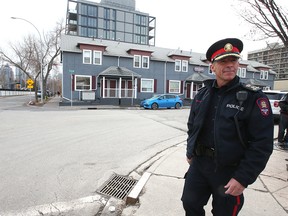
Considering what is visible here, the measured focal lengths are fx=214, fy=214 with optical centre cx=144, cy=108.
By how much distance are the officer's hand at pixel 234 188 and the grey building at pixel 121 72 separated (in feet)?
68.5

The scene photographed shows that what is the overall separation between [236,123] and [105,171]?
3.40m

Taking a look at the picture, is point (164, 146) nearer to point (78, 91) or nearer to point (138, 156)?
point (138, 156)

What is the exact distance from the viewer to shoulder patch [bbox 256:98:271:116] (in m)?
1.81

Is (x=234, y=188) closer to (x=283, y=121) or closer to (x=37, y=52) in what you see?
(x=283, y=121)

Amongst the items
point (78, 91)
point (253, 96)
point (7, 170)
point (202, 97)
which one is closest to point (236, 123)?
point (253, 96)

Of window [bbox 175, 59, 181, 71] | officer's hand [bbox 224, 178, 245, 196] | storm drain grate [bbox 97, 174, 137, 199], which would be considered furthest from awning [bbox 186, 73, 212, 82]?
officer's hand [bbox 224, 178, 245, 196]

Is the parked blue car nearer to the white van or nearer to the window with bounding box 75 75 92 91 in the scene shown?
the window with bounding box 75 75 92 91

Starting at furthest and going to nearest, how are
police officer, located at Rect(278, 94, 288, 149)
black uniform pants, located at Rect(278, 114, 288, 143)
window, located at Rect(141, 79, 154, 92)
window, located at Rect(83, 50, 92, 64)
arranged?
window, located at Rect(141, 79, 154, 92) < window, located at Rect(83, 50, 92, 64) < black uniform pants, located at Rect(278, 114, 288, 143) < police officer, located at Rect(278, 94, 288, 149)

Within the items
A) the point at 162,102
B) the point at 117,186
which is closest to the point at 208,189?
the point at 117,186

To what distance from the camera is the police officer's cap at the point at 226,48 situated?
2029 mm

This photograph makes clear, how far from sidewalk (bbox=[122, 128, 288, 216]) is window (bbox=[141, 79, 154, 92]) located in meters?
22.9

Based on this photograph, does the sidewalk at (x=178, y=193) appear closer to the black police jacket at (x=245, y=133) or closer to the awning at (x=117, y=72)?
the black police jacket at (x=245, y=133)

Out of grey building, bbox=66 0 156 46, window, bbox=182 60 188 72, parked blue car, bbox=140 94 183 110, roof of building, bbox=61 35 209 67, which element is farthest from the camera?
grey building, bbox=66 0 156 46

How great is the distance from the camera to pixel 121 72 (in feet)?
81.1
